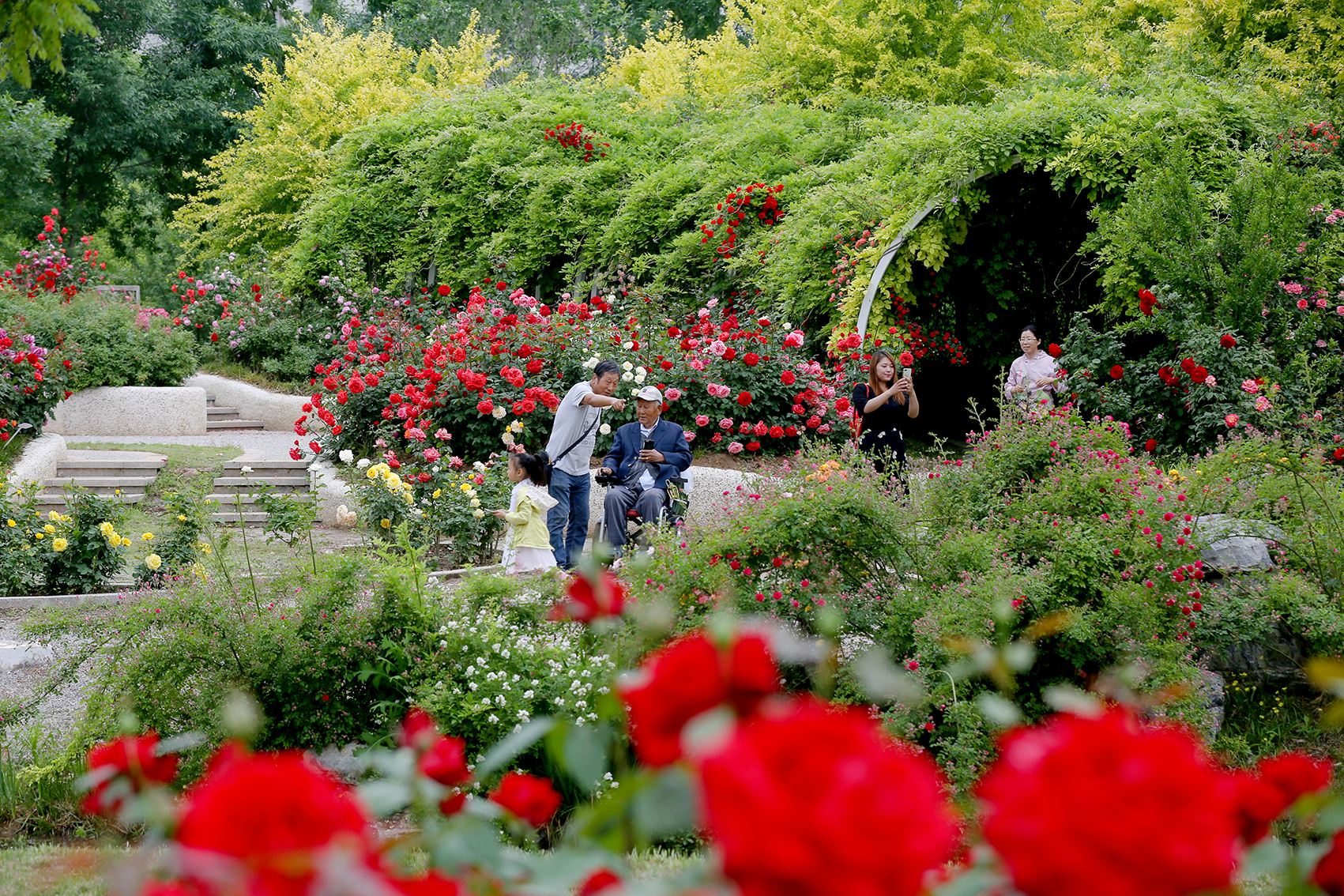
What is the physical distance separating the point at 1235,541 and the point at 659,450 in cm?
371

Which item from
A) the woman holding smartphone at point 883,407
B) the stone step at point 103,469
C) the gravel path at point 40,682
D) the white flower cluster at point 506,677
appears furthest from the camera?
the stone step at point 103,469

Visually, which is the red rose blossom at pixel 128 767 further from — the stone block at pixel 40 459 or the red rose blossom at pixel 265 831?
the stone block at pixel 40 459

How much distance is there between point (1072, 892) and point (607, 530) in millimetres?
6710

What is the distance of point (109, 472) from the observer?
1034 cm

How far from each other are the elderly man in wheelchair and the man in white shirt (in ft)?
0.99

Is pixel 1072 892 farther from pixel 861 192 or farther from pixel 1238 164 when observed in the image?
pixel 861 192

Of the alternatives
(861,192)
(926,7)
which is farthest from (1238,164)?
(926,7)

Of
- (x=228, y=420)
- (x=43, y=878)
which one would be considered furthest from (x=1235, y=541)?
(x=228, y=420)

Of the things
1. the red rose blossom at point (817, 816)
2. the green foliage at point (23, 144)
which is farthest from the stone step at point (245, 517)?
the green foliage at point (23, 144)

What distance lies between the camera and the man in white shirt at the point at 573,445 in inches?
273

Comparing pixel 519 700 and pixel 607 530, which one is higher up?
pixel 519 700

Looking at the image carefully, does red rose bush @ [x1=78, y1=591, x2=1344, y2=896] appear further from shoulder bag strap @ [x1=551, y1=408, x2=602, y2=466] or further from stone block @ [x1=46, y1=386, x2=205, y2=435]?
stone block @ [x1=46, y1=386, x2=205, y2=435]

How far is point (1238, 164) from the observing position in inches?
320

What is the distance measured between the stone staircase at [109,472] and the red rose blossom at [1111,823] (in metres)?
10.1
